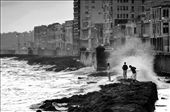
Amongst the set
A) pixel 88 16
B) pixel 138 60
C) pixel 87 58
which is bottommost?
pixel 87 58

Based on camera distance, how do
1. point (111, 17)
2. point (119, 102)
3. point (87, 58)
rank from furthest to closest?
point (111, 17), point (87, 58), point (119, 102)

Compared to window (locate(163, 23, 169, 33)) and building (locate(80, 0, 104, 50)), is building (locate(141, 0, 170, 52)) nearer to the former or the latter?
window (locate(163, 23, 169, 33))

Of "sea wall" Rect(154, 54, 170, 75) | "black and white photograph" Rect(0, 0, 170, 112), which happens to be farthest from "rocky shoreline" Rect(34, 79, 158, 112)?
"sea wall" Rect(154, 54, 170, 75)

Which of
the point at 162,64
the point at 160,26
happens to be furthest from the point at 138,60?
the point at 160,26

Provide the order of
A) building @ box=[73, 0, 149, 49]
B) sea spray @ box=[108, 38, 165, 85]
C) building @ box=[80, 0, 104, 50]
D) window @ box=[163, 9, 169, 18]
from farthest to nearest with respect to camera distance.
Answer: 1. building @ box=[80, 0, 104, 50]
2. building @ box=[73, 0, 149, 49]
3. window @ box=[163, 9, 169, 18]
4. sea spray @ box=[108, 38, 165, 85]

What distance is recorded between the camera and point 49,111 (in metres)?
25.2

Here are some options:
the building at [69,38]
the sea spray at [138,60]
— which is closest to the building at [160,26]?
the sea spray at [138,60]

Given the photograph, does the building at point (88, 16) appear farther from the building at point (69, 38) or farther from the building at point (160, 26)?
the building at point (160, 26)

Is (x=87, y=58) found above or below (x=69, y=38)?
below

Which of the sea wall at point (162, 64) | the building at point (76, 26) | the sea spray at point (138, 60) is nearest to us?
the sea spray at point (138, 60)

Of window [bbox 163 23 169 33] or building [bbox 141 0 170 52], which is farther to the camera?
window [bbox 163 23 169 33]

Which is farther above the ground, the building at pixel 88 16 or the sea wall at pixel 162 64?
the building at pixel 88 16

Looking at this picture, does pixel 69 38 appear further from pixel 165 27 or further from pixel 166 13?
pixel 165 27

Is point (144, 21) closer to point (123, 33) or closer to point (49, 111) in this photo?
point (123, 33)
